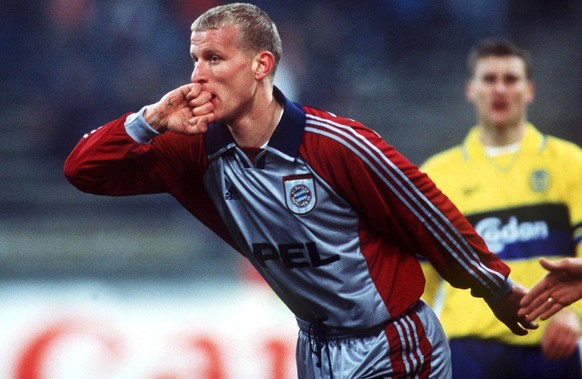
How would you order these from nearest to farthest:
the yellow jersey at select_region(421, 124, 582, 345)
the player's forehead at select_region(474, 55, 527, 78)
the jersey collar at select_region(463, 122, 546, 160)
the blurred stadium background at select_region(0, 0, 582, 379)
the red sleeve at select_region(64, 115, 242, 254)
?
the red sleeve at select_region(64, 115, 242, 254) → the yellow jersey at select_region(421, 124, 582, 345) → the jersey collar at select_region(463, 122, 546, 160) → the player's forehead at select_region(474, 55, 527, 78) → the blurred stadium background at select_region(0, 0, 582, 379)

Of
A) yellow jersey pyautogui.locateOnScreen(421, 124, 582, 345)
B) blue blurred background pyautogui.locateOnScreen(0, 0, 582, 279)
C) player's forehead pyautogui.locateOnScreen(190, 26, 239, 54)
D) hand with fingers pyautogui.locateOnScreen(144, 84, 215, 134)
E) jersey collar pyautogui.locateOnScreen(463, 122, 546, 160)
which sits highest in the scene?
blue blurred background pyautogui.locateOnScreen(0, 0, 582, 279)

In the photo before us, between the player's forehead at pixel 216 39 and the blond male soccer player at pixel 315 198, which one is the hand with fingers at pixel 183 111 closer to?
the blond male soccer player at pixel 315 198

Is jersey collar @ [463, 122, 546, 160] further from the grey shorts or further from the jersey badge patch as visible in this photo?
the grey shorts

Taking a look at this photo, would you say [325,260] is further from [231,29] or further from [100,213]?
[100,213]

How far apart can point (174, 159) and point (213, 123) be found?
174 mm

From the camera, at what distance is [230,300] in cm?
582

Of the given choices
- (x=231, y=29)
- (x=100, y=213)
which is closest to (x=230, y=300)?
(x=100, y=213)

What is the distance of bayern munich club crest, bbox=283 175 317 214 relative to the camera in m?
2.82

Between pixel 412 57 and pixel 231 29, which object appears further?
pixel 412 57

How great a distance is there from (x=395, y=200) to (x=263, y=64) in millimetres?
556

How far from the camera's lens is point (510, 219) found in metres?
4.50

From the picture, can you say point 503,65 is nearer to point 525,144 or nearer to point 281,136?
point 525,144

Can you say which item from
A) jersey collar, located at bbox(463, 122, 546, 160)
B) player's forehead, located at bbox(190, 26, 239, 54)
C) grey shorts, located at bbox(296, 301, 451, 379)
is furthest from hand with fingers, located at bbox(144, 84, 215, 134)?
jersey collar, located at bbox(463, 122, 546, 160)

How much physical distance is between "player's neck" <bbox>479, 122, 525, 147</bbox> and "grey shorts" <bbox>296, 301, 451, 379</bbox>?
184 centimetres
